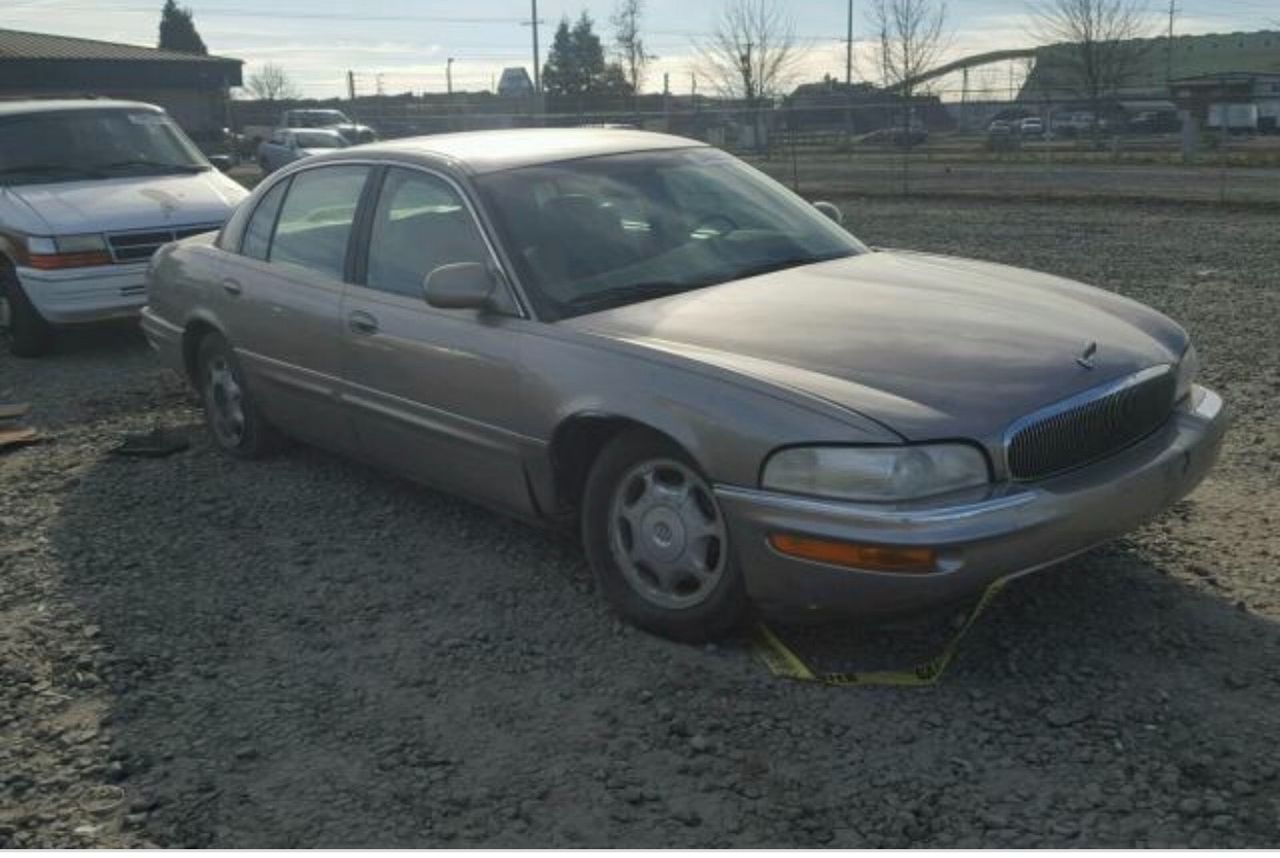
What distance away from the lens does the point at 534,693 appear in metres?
3.59

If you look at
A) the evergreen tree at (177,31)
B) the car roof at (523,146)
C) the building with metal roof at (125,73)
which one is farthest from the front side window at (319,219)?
the evergreen tree at (177,31)

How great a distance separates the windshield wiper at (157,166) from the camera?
30.4ft

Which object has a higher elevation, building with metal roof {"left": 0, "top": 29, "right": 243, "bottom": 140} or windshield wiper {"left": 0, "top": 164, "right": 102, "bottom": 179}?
building with metal roof {"left": 0, "top": 29, "right": 243, "bottom": 140}

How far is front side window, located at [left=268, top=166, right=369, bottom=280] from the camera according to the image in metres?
5.12

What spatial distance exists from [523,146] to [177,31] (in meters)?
89.2

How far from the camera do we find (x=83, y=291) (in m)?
8.31

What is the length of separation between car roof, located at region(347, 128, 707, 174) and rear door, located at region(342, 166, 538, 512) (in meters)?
0.14

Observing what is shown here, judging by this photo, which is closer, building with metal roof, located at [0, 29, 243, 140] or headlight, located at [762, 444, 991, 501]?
headlight, located at [762, 444, 991, 501]

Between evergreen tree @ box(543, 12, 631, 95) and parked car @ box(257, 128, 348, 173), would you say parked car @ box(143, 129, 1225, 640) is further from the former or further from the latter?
evergreen tree @ box(543, 12, 631, 95)

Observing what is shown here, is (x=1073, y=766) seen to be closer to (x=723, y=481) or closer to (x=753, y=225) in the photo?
(x=723, y=481)

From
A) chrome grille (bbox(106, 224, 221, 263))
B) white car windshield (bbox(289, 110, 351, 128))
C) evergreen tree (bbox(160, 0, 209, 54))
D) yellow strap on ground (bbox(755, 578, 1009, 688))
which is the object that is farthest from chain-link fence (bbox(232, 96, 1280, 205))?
evergreen tree (bbox(160, 0, 209, 54))

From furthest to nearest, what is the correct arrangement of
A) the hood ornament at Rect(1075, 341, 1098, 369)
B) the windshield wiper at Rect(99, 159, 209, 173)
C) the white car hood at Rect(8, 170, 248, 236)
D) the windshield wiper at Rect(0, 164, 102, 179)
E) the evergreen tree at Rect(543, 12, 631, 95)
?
the evergreen tree at Rect(543, 12, 631, 95) → the windshield wiper at Rect(99, 159, 209, 173) → the windshield wiper at Rect(0, 164, 102, 179) → the white car hood at Rect(8, 170, 248, 236) → the hood ornament at Rect(1075, 341, 1098, 369)

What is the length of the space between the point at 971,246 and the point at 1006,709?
35.7 feet

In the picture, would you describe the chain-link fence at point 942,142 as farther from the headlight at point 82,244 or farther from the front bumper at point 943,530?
the front bumper at point 943,530
